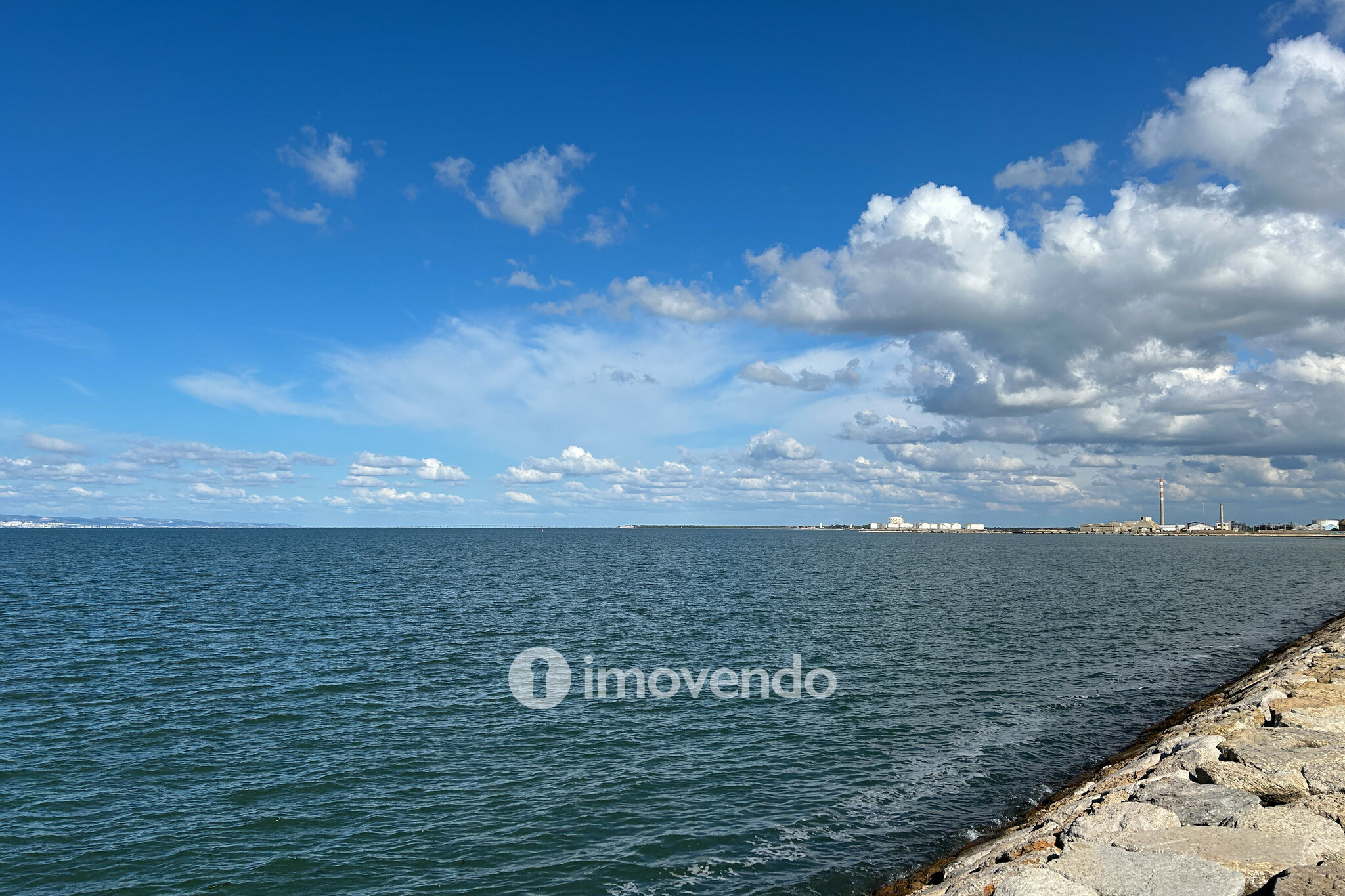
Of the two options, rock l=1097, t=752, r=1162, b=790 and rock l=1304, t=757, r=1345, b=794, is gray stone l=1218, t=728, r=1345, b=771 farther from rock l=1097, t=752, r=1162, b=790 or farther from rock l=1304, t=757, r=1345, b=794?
rock l=1097, t=752, r=1162, b=790

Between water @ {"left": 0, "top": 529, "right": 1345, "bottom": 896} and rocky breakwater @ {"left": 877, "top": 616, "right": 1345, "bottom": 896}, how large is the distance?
3321 millimetres

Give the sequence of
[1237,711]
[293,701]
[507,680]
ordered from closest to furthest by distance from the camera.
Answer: [1237,711] → [293,701] → [507,680]

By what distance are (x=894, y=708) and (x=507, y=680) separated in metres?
18.0

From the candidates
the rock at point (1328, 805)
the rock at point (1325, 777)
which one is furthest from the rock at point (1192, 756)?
the rock at point (1328, 805)

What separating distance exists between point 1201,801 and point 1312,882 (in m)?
4.81

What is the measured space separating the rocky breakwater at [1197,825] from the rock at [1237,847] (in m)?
0.03

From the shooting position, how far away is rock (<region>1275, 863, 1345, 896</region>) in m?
10.3

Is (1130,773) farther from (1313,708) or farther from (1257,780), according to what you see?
(1313,708)

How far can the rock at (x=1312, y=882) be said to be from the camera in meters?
10.3

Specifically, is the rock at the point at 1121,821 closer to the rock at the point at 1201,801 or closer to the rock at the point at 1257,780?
the rock at the point at 1201,801

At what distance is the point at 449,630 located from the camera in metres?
50.4

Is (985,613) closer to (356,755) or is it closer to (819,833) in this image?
(819,833)

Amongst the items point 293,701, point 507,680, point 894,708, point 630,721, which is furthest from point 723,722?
point 293,701

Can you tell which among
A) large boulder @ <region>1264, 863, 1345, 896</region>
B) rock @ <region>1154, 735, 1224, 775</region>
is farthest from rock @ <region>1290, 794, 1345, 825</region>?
rock @ <region>1154, 735, 1224, 775</region>
